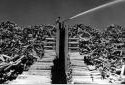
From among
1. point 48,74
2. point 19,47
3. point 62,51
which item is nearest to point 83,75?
point 48,74

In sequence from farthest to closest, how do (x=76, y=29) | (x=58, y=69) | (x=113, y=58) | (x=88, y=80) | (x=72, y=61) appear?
(x=76, y=29), (x=113, y=58), (x=72, y=61), (x=58, y=69), (x=88, y=80)

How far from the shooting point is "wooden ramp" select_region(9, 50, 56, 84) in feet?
28.7

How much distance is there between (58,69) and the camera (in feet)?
33.6

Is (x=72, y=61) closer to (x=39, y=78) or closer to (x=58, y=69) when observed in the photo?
(x=58, y=69)

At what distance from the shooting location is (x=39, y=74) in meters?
9.49

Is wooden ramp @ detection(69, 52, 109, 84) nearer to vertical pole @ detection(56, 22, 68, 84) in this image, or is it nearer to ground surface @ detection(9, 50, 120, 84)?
ground surface @ detection(9, 50, 120, 84)

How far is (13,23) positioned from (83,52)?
10.8 meters

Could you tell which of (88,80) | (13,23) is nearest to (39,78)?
(88,80)

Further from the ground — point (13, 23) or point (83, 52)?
point (13, 23)

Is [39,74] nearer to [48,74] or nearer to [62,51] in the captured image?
[48,74]

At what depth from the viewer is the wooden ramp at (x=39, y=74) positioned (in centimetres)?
874

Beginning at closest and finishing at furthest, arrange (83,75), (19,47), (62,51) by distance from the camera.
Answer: (83,75), (62,51), (19,47)

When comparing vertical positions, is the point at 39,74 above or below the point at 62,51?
below

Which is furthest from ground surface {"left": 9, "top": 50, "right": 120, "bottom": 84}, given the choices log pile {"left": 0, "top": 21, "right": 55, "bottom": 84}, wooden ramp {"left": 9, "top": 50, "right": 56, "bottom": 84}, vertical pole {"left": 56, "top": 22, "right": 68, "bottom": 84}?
log pile {"left": 0, "top": 21, "right": 55, "bottom": 84}
